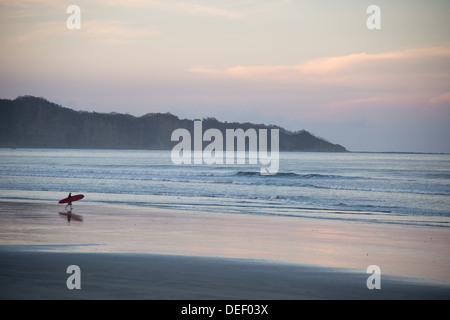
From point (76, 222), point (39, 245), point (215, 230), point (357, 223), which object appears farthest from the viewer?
point (357, 223)

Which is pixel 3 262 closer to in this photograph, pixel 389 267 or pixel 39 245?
pixel 39 245

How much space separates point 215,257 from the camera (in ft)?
41.8

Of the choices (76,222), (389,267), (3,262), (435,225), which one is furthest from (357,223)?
(3,262)

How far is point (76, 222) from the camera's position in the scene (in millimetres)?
18531

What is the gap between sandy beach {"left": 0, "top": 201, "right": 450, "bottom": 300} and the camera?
959 centimetres

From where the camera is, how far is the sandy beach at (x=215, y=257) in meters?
9.59

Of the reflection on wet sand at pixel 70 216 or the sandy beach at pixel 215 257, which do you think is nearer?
the sandy beach at pixel 215 257

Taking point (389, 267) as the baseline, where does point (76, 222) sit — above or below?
above

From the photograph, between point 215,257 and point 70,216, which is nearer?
point 215,257

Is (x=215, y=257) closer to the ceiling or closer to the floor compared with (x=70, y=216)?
closer to the floor

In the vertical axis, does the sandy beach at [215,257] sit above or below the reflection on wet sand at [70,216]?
below

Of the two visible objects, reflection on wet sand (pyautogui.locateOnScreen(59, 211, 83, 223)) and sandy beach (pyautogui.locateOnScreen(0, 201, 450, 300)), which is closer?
sandy beach (pyautogui.locateOnScreen(0, 201, 450, 300))

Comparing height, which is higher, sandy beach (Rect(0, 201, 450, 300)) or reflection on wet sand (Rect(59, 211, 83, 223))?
reflection on wet sand (Rect(59, 211, 83, 223))
